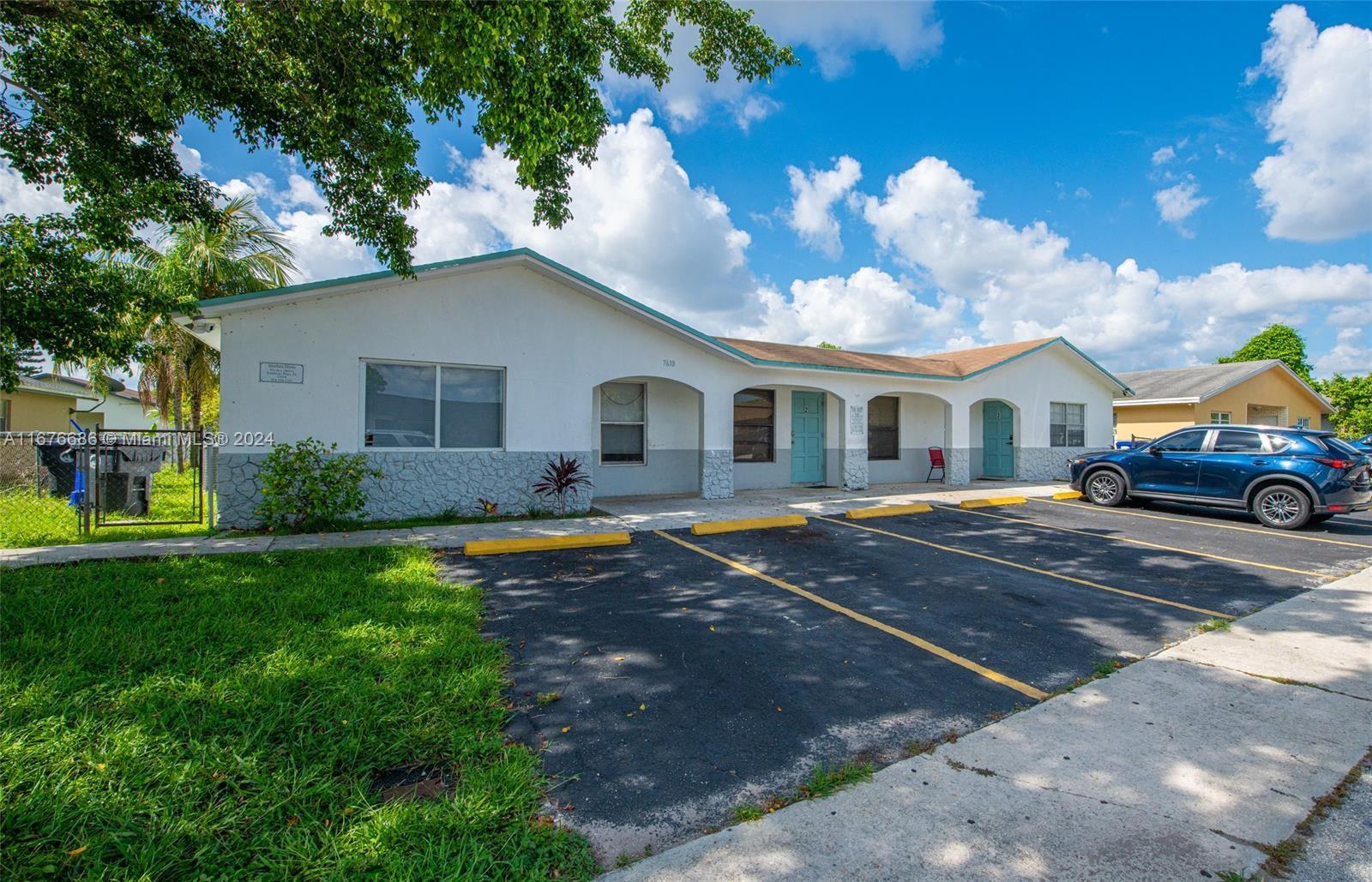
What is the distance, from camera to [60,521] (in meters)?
8.92

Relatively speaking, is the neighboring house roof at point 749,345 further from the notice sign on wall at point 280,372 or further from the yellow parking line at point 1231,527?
the yellow parking line at point 1231,527

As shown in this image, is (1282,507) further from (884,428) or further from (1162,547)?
(884,428)

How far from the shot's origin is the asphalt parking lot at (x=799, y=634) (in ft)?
9.62

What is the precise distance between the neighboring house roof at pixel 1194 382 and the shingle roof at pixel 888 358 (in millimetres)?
6326

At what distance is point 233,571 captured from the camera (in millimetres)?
6008

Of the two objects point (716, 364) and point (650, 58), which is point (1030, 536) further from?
point (650, 58)

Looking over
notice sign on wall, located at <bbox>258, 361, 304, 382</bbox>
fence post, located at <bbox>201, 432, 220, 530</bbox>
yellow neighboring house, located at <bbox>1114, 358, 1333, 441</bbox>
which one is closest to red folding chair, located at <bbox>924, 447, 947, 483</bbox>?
yellow neighboring house, located at <bbox>1114, 358, 1333, 441</bbox>

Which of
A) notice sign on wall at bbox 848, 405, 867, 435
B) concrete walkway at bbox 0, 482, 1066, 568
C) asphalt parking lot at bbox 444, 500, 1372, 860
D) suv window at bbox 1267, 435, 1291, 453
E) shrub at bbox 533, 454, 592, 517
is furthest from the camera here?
notice sign on wall at bbox 848, 405, 867, 435

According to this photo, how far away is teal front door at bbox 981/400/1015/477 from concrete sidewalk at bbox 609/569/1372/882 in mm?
14833

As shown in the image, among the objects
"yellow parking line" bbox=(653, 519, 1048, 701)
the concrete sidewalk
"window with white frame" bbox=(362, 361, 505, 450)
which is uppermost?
"window with white frame" bbox=(362, 361, 505, 450)

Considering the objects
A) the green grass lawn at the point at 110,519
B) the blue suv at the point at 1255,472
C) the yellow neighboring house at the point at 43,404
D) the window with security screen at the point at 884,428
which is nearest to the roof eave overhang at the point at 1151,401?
the window with security screen at the point at 884,428

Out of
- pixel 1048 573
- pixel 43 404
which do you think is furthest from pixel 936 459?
pixel 43 404

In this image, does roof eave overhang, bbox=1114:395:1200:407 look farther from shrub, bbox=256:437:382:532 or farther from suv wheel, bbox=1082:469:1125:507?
shrub, bbox=256:437:382:532

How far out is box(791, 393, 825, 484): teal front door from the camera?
49.2 ft
